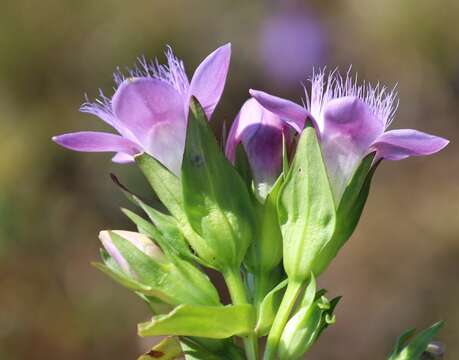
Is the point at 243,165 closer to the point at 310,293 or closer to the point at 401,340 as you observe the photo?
the point at 310,293

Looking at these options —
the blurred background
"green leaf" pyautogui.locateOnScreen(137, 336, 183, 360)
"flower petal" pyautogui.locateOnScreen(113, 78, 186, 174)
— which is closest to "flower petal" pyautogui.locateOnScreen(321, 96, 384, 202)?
"flower petal" pyautogui.locateOnScreen(113, 78, 186, 174)

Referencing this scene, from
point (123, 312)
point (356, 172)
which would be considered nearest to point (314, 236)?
point (356, 172)

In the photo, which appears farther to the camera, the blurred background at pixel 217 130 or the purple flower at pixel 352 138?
the blurred background at pixel 217 130

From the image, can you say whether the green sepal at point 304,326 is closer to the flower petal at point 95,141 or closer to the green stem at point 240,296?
the green stem at point 240,296

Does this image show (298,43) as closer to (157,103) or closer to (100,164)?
(100,164)

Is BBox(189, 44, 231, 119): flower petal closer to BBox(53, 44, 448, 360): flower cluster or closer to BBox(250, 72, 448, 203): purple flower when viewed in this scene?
BBox(53, 44, 448, 360): flower cluster

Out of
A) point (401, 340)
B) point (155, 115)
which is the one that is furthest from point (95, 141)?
point (401, 340)

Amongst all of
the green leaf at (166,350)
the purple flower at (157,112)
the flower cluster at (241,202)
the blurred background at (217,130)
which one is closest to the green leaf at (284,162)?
the flower cluster at (241,202)
